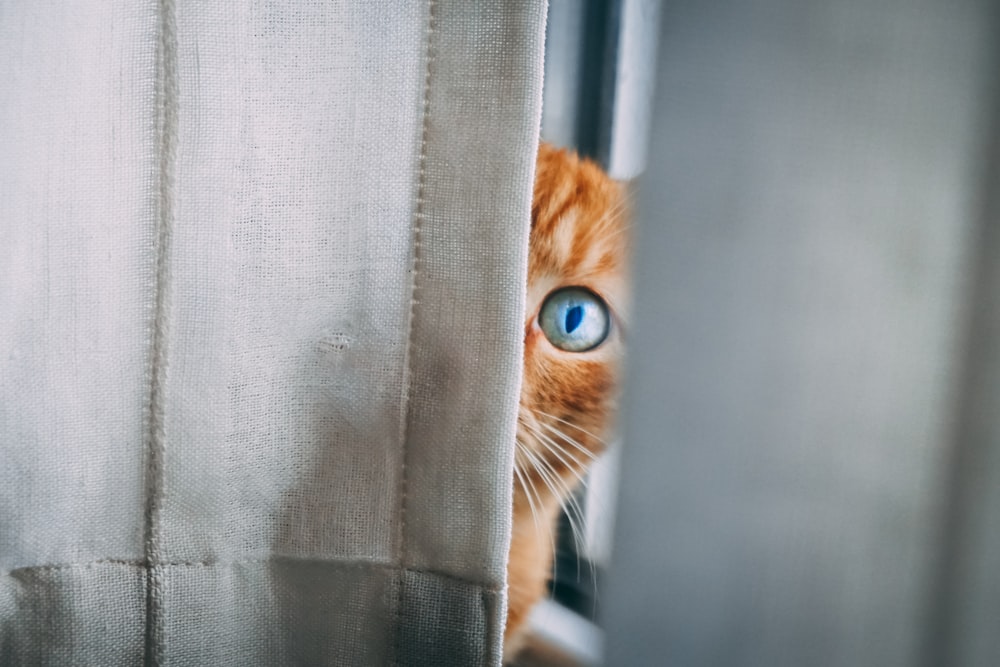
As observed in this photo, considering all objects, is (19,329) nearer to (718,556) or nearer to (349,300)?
(349,300)

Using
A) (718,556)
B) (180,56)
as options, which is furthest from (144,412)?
(718,556)

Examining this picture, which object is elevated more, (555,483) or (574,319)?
(574,319)

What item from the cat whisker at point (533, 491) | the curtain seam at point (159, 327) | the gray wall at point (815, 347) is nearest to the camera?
the gray wall at point (815, 347)

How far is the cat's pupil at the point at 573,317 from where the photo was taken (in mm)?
658

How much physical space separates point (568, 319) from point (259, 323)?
341 mm

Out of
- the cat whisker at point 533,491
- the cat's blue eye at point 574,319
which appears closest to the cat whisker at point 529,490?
the cat whisker at point 533,491

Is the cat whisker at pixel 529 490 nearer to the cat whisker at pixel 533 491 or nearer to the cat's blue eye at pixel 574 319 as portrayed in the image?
the cat whisker at pixel 533 491

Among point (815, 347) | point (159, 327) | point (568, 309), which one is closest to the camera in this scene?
point (815, 347)

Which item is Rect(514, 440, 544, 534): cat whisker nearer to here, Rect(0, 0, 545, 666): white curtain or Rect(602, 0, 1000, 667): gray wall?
Rect(0, 0, 545, 666): white curtain

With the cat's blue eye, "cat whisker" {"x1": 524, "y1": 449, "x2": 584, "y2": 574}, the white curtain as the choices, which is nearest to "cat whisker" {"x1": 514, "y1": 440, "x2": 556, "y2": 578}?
"cat whisker" {"x1": 524, "y1": 449, "x2": 584, "y2": 574}

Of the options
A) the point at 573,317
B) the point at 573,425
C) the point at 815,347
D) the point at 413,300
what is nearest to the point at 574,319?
the point at 573,317

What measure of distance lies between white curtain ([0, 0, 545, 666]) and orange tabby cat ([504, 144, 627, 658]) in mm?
240

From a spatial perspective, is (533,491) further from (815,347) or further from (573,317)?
(815,347)

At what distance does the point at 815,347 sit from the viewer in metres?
0.24
